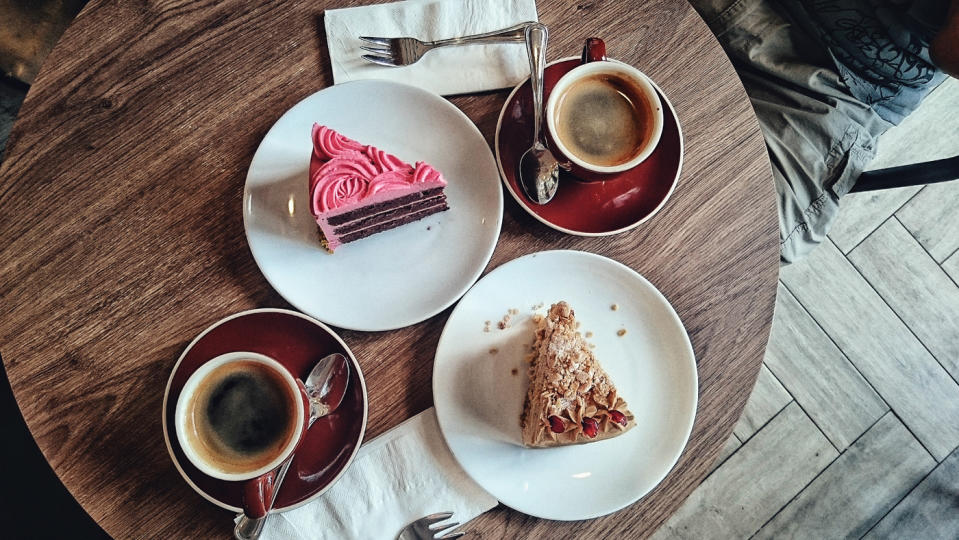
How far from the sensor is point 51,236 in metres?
1.51

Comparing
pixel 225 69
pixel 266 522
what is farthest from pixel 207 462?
pixel 225 69

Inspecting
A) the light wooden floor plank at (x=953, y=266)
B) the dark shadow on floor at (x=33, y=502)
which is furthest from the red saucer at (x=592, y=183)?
the light wooden floor plank at (x=953, y=266)

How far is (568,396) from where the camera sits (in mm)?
1486

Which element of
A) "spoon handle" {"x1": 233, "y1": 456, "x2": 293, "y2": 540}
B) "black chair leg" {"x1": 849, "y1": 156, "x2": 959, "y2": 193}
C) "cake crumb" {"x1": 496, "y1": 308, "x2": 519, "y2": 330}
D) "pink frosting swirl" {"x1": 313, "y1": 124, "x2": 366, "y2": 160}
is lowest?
"black chair leg" {"x1": 849, "y1": 156, "x2": 959, "y2": 193}

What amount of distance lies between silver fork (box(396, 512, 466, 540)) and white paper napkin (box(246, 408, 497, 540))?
0.01 m

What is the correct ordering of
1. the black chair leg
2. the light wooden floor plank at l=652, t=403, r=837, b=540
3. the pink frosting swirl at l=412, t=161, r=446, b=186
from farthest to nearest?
the light wooden floor plank at l=652, t=403, r=837, b=540
the black chair leg
the pink frosting swirl at l=412, t=161, r=446, b=186

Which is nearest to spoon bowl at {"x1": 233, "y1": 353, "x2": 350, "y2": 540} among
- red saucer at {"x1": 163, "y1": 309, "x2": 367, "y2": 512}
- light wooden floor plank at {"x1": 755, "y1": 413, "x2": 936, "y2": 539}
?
red saucer at {"x1": 163, "y1": 309, "x2": 367, "y2": 512}

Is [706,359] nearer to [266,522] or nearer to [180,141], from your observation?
[266,522]

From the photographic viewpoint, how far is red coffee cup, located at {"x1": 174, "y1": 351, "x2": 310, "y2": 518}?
1.35m

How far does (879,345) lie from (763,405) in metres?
0.52

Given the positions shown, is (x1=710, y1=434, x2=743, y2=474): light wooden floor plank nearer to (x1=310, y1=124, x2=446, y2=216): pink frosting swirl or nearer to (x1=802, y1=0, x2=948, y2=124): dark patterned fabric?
(x1=802, y1=0, x2=948, y2=124): dark patterned fabric

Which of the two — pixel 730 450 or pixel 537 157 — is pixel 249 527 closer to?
pixel 537 157

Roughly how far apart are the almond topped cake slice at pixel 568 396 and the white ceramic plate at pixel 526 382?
52 millimetres

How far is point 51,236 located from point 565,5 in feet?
4.16
